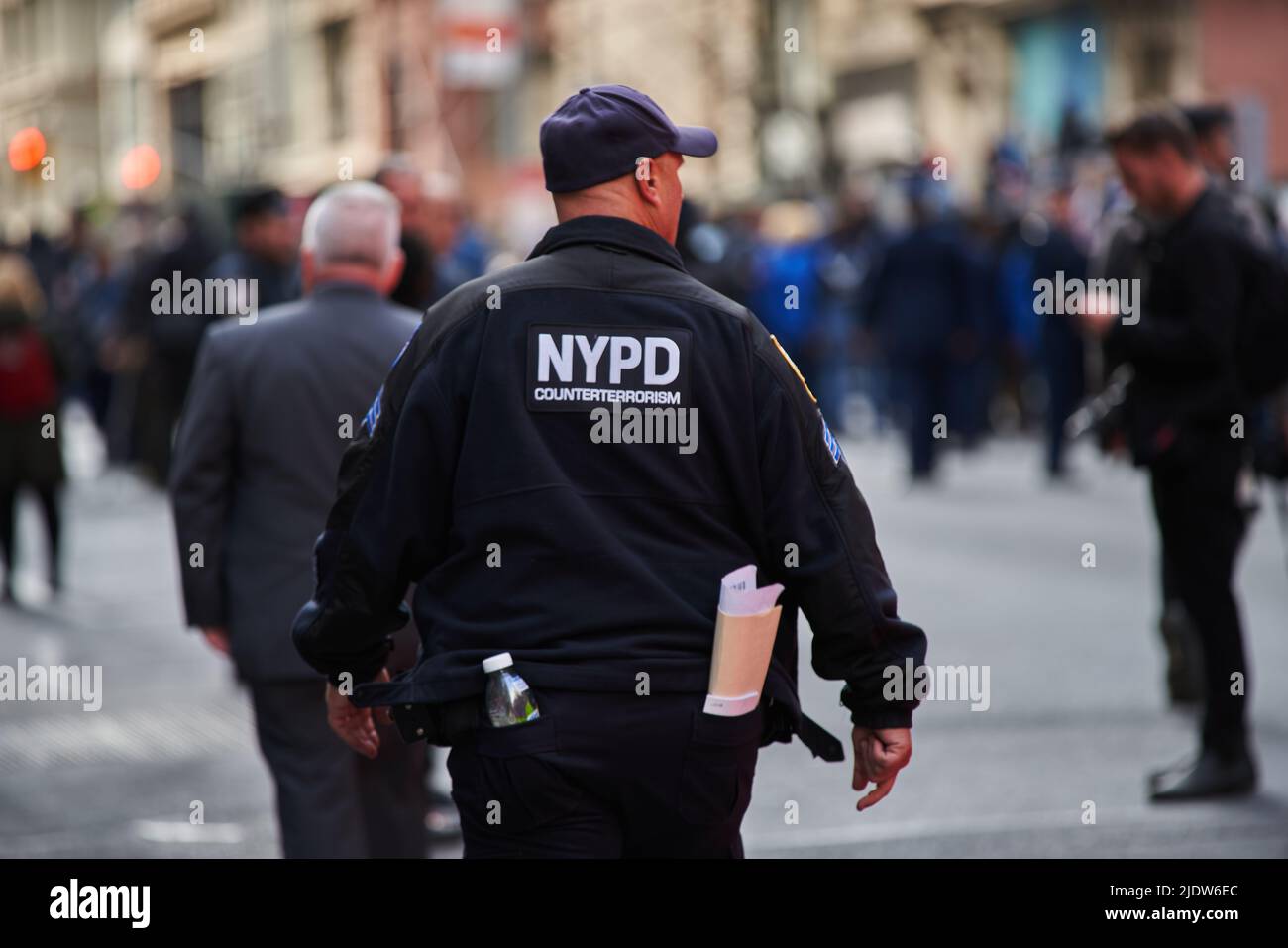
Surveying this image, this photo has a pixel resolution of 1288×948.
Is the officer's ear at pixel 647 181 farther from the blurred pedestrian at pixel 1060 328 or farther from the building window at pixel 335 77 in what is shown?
the building window at pixel 335 77

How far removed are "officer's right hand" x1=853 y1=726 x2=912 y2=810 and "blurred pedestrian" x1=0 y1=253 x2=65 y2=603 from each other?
29.5 feet

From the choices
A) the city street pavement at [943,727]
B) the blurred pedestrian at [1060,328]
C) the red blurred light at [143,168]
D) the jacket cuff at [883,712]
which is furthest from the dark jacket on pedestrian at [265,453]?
the red blurred light at [143,168]

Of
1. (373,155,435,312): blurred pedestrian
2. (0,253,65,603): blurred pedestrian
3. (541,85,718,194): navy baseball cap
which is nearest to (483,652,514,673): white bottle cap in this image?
(541,85,718,194): navy baseball cap

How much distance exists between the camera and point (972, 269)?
55.0ft

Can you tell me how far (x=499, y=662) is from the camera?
336cm

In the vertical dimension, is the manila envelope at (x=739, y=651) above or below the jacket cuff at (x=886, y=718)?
above

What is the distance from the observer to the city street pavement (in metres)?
6.41

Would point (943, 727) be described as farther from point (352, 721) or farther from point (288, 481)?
point (352, 721)

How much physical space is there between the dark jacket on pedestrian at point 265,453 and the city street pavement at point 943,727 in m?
1.47

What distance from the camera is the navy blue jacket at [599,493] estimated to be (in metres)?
3.37
